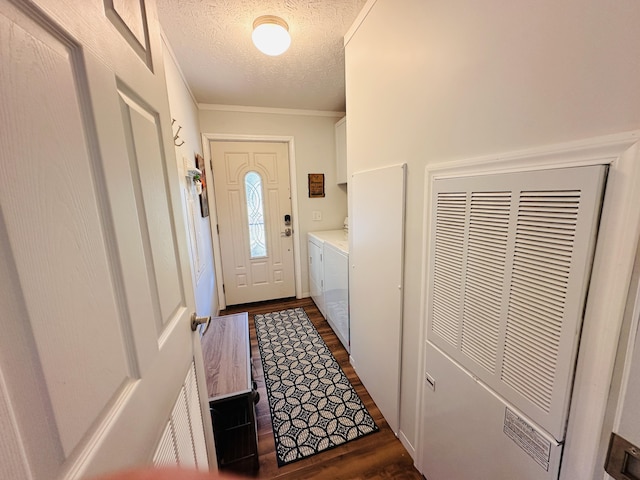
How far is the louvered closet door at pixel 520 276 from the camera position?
64cm

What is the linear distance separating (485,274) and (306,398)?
4.98 ft

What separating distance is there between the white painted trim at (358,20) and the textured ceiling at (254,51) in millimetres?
29

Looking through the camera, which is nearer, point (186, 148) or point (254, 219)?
point (186, 148)

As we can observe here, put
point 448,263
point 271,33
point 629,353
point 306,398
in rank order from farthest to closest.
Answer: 1. point 306,398
2. point 271,33
3. point 448,263
4. point 629,353

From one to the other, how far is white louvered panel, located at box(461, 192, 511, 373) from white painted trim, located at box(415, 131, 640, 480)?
0.16 meters

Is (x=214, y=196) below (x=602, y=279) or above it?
above

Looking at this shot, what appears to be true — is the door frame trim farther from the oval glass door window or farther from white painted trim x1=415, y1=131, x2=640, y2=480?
white painted trim x1=415, y1=131, x2=640, y2=480

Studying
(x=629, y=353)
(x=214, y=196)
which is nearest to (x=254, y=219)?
(x=214, y=196)

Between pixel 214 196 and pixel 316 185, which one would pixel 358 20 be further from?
pixel 214 196

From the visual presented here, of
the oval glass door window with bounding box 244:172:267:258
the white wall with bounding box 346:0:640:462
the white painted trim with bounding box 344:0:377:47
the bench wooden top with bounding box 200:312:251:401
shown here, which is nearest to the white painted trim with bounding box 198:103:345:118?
the oval glass door window with bounding box 244:172:267:258

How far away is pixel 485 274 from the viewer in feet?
2.93

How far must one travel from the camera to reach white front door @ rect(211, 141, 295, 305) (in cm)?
314

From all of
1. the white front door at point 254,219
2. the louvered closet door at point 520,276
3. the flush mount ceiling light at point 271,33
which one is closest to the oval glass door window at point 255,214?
the white front door at point 254,219

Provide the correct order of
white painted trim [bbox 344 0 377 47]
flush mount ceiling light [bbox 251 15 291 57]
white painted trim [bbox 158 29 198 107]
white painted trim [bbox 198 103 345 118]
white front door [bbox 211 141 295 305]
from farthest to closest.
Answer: white front door [bbox 211 141 295 305]
white painted trim [bbox 198 103 345 118]
white painted trim [bbox 158 29 198 107]
flush mount ceiling light [bbox 251 15 291 57]
white painted trim [bbox 344 0 377 47]
